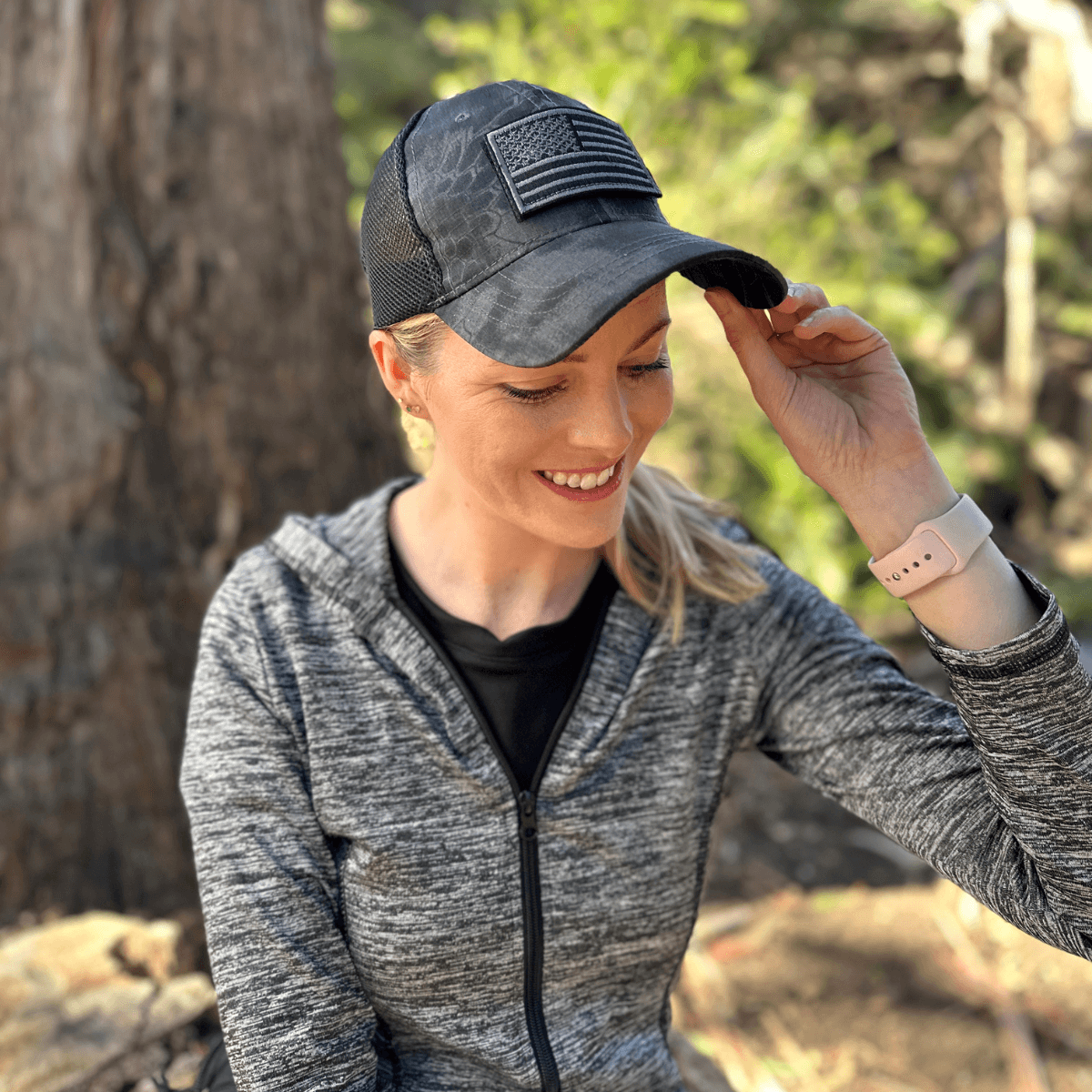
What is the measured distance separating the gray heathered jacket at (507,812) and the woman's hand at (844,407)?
0.19 metres

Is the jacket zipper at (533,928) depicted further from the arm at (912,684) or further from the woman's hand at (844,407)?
the woman's hand at (844,407)

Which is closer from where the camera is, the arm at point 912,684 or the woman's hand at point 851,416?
the arm at point 912,684

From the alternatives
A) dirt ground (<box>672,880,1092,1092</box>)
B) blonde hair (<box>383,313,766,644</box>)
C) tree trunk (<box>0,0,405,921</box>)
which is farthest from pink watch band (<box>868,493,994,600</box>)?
tree trunk (<box>0,0,405,921</box>)

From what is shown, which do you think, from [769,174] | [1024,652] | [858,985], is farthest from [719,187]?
[1024,652]

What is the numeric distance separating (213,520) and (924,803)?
1.89 metres

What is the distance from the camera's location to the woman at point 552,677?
4.20ft

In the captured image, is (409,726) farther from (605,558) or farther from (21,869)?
(21,869)

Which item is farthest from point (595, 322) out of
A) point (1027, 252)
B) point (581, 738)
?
point (1027, 252)

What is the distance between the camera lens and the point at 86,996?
7.01 ft

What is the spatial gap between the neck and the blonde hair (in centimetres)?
8

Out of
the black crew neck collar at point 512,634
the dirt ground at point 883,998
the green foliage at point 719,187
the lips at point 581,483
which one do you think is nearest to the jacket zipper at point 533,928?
the black crew neck collar at point 512,634

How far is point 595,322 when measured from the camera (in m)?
1.15

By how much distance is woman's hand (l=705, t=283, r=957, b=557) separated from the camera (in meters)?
1.42

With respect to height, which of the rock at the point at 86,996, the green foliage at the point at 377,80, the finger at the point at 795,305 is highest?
the green foliage at the point at 377,80
